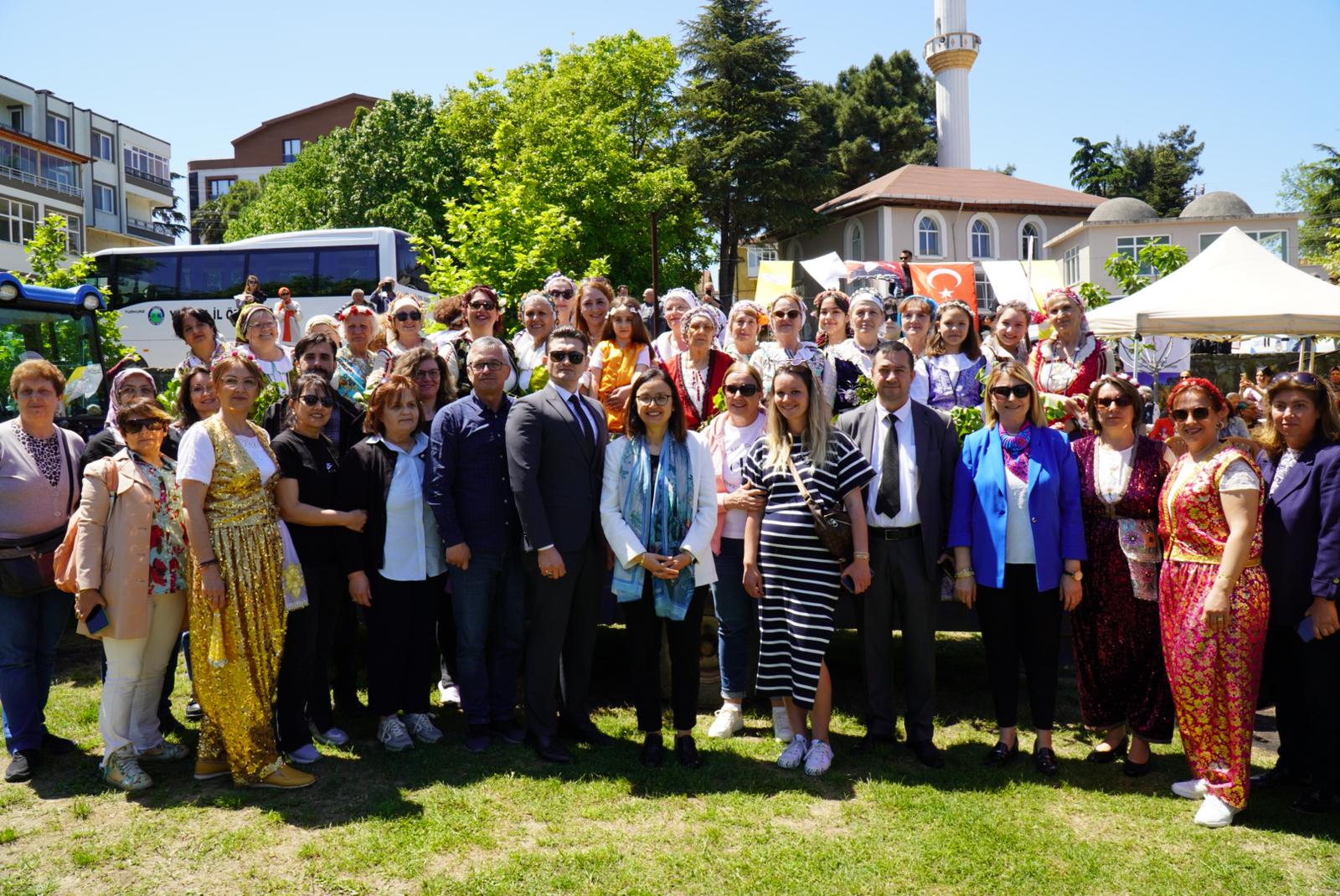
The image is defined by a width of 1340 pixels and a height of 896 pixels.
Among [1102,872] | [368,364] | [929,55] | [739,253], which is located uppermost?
[929,55]

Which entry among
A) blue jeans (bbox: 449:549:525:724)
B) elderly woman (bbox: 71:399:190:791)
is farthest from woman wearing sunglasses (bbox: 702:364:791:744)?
elderly woman (bbox: 71:399:190:791)

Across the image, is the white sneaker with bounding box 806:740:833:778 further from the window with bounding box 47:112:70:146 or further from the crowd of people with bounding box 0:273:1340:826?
the window with bounding box 47:112:70:146

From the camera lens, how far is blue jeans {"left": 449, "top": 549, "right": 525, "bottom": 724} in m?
5.18

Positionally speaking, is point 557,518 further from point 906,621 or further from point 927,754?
point 927,754

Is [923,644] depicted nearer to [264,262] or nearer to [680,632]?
[680,632]

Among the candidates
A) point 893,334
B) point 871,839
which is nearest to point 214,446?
point 871,839

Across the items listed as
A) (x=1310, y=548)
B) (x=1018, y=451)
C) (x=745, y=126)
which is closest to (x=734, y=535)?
(x=1018, y=451)

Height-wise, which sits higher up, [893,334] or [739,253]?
[739,253]

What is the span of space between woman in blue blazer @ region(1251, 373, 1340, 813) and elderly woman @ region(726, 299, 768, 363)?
2961mm

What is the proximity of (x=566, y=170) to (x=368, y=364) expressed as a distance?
27095 mm

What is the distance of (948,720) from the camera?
5836mm

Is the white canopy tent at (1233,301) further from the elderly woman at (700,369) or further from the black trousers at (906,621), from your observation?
the black trousers at (906,621)

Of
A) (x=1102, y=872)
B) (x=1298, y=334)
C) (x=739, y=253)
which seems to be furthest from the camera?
(x=739, y=253)

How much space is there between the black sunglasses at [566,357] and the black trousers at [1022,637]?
2.45 m
